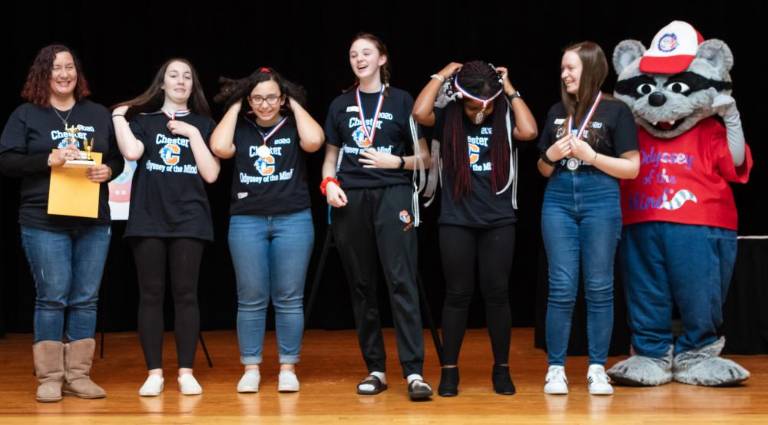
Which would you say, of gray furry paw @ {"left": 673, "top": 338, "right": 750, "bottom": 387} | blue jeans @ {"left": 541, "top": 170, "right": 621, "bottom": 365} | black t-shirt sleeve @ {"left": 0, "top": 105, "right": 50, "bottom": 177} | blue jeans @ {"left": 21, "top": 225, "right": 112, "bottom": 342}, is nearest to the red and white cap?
blue jeans @ {"left": 541, "top": 170, "right": 621, "bottom": 365}

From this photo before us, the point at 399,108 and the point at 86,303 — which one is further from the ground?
the point at 399,108

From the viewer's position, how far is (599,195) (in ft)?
12.9

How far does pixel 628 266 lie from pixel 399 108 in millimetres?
1184

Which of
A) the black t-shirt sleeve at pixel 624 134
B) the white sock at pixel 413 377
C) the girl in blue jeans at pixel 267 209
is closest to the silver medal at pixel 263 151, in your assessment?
the girl in blue jeans at pixel 267 209

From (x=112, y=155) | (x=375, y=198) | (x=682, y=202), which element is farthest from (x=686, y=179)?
(x=112, y=155)

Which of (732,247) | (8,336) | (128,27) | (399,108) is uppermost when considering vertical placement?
(128,27)

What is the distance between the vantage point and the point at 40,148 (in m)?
3.92

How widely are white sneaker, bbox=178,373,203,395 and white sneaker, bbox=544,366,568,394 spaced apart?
1337mm

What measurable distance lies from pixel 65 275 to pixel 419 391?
4.58 ft

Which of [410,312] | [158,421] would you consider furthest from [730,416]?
[158,421]

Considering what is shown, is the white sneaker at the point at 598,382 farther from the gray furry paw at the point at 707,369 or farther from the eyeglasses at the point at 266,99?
the eyeglasses at the point at 266,99

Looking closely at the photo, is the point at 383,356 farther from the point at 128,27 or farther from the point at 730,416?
the point at 128,27

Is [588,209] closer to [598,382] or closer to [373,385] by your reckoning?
[598,382]

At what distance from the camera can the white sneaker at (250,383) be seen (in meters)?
4.02
